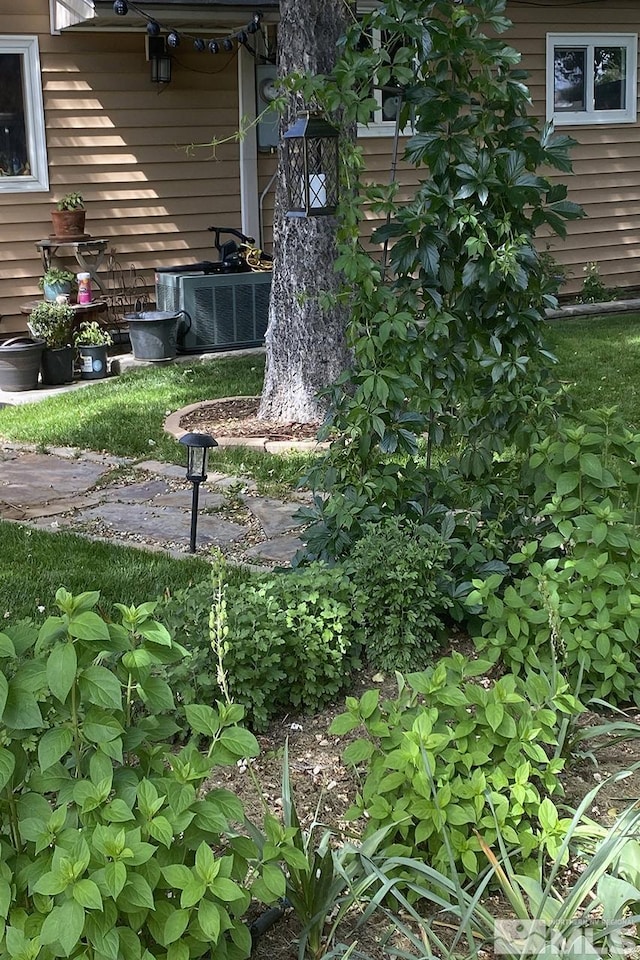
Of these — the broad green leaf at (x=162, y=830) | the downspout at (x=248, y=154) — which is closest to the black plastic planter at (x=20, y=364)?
the downspout at (x=248, y=154)

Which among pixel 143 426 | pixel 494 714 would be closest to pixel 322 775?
pixel 494 714

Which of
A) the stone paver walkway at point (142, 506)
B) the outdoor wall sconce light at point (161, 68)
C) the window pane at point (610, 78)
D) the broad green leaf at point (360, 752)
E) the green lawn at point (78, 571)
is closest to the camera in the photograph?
the broad green leaf at point (360, 752)

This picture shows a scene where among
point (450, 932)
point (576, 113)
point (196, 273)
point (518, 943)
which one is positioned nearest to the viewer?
point (518, 943)

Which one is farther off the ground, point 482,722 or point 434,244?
point 434,244

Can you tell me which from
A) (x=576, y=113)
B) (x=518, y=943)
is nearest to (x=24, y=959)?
(x=518, y=943)

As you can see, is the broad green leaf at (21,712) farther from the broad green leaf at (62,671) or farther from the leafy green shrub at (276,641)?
the leafy green shrub at (276,641)

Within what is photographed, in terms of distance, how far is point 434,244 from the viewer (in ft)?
11.3

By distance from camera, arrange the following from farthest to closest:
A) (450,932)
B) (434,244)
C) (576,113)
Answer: (576,113) → (434,244) → (450,932)

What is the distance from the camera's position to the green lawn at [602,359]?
6930 mm

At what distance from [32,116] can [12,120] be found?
17cm

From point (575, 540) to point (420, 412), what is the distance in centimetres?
79

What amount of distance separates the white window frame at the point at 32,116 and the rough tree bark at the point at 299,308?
327 cm

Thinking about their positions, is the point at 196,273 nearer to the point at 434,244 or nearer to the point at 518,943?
the point at 434,244

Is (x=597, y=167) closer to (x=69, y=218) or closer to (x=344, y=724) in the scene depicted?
(x=69, y=218)
